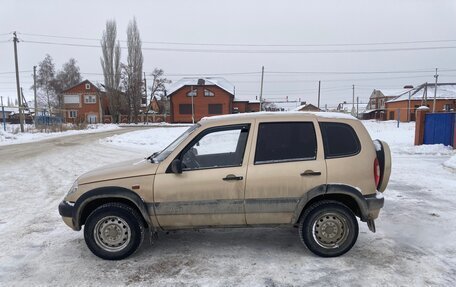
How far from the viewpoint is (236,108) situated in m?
65.8

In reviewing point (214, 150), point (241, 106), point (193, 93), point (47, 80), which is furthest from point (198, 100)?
point (214, 150)

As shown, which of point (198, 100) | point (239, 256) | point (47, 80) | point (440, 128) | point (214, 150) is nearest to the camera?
point (239, 256)

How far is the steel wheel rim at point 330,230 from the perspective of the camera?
14.4ft

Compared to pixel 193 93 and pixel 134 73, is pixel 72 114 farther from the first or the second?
pixel 193 93

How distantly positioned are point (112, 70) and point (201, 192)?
209 feet

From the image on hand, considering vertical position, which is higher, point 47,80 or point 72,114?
point 47,80

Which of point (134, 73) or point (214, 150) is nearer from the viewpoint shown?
point (214, 150)

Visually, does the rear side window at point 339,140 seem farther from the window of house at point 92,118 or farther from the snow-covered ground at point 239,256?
the window of house at point 92,118

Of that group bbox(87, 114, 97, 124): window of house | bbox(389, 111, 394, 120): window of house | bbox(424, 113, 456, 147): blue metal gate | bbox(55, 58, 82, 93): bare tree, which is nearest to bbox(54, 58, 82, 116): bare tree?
bbox(55, 58, 82, 93): bare tree

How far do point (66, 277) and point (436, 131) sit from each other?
16515 millimetres

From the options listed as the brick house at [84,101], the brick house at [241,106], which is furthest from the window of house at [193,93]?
the brick house at [84,101]

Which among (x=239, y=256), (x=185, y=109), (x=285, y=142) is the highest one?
(x=185, y=109)

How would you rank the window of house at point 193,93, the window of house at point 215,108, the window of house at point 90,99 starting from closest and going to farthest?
the window of house at point 193,93 < the window of house at point 215,108 < the window of house at point 90,99

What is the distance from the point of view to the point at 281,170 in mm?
4309
